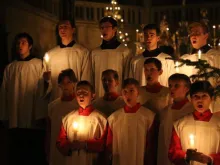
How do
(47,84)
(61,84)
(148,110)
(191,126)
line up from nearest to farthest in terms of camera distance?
1. (191,126)
2. (148,110)
3. (61,84)
4. (47,84)

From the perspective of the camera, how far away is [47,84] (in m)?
7.49

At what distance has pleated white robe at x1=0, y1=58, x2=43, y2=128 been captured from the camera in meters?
7.56

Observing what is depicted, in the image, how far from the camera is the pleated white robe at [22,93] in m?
7.56

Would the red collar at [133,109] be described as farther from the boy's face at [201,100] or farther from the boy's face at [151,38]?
the boy's face at [151,38]

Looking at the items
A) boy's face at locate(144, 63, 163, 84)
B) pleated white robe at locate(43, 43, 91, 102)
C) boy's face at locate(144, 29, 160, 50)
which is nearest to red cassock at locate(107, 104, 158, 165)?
boy's face at locate(144, 63, 163, 84)

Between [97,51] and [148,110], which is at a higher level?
[97,51]

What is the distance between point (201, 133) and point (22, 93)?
3.17 meters

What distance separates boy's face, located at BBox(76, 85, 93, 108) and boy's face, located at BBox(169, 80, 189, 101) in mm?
998

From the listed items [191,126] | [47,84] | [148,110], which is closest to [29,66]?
[47,84]

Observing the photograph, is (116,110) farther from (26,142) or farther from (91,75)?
(26,142)

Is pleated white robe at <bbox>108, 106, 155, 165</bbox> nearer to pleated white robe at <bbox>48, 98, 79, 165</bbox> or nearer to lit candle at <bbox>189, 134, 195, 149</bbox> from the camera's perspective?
pleated white robe at <bbox>48, 98, 79, 165</bbox>

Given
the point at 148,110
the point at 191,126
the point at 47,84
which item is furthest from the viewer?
the point at 47,84

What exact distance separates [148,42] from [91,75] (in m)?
1.03

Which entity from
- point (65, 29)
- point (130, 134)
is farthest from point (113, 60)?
point (130, 134)
